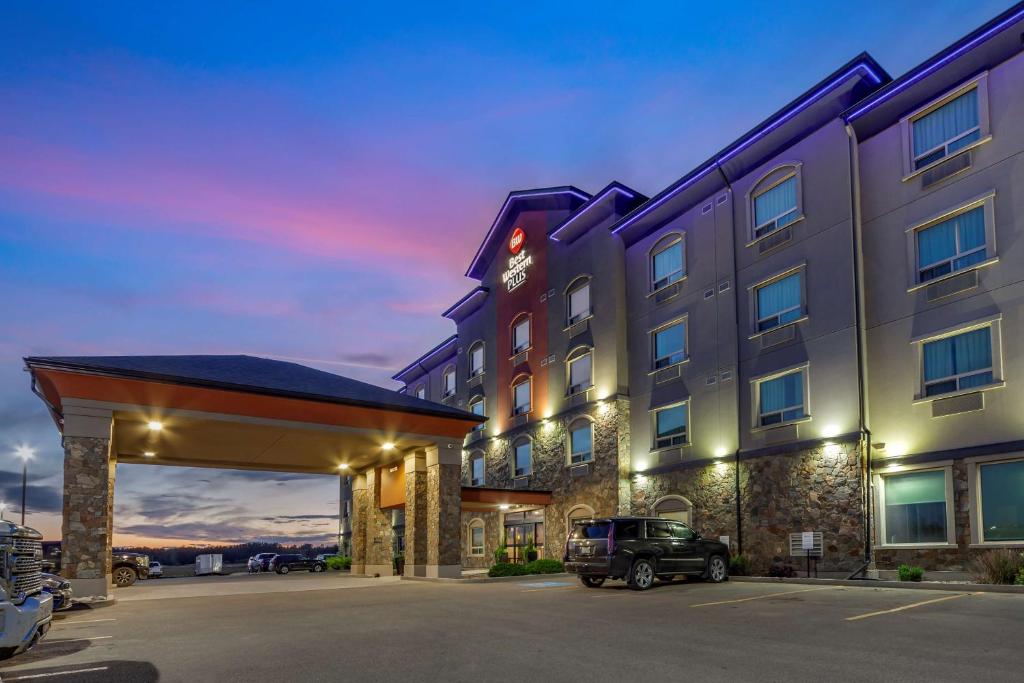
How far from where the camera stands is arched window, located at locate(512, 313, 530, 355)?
40812 millimetres

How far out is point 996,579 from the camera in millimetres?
17234

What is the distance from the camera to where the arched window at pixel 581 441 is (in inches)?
1348

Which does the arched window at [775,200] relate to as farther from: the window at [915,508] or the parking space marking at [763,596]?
the parking space marking at [763,596]

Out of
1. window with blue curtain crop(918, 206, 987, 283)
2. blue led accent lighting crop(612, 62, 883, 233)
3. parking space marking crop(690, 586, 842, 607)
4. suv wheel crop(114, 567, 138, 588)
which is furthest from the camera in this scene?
suv wheel crop(114, 567, 138, 588)

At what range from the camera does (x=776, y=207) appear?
2692 centimetres

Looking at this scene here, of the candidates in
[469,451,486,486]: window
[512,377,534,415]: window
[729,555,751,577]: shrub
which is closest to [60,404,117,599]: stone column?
[729,555,751,577]: shrub

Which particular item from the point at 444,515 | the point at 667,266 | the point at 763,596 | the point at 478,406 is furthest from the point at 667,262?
the point at 763,596

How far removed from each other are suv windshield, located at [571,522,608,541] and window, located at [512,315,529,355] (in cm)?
2030

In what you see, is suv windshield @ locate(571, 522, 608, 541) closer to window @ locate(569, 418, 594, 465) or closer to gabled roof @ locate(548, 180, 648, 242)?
window @ locate(569, 418, 594, 465)

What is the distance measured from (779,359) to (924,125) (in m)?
8.33

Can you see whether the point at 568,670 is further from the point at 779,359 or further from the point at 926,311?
the point at 779,359

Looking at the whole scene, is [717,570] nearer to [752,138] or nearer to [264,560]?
[752,138]

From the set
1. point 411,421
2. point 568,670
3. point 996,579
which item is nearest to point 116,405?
point 411,421

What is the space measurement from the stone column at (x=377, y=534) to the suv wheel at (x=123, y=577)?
9.77m
